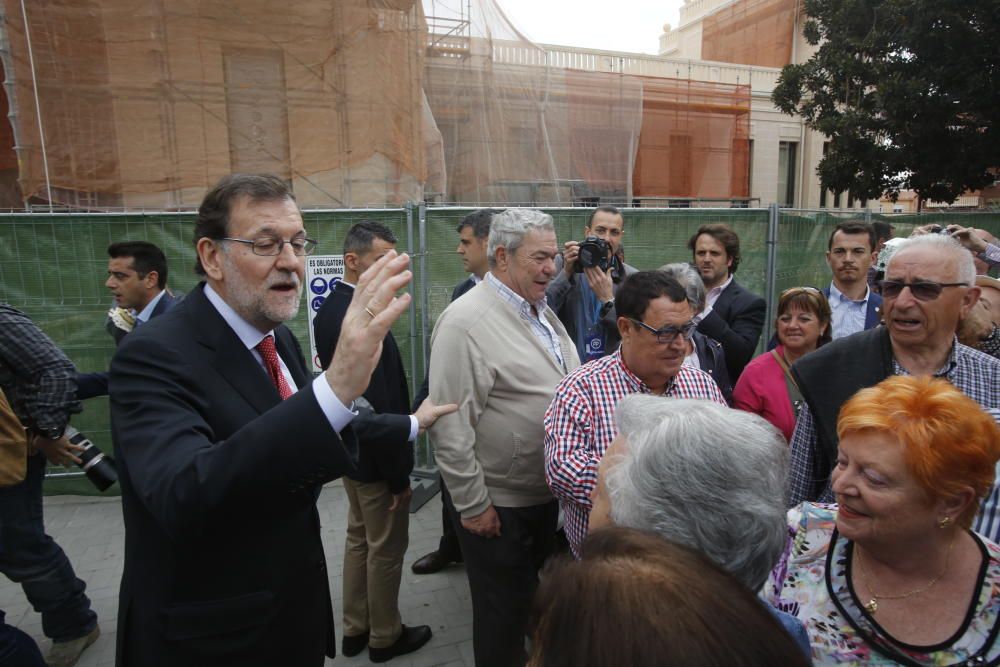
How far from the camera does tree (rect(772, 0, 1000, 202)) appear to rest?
1315cm

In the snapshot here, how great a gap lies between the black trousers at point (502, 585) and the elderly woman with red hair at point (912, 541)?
4.34 feet

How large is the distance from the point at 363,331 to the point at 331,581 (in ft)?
10.7

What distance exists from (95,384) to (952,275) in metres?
4.40

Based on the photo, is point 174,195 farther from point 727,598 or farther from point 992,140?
point 992,140

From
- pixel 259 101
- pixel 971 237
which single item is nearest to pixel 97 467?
pixel 971 237

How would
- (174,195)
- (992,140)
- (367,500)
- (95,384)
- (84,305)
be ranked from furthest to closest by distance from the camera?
(992,140), (174,195), (84,305), (95,384), (367,500)

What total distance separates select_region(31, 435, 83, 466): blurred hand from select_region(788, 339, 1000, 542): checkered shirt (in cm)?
332

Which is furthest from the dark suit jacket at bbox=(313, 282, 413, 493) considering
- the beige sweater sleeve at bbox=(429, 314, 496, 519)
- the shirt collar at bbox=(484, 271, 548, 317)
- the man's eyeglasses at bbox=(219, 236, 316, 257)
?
the man's eyeglasses at bbox=(219, 236, 316, 257)

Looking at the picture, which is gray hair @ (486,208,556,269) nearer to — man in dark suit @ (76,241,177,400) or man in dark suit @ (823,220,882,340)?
man in dark suit @ (823,220,882,340)

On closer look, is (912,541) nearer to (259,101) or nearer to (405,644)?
(405,644)

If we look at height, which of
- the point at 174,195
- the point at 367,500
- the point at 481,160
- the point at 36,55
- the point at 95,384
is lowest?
the point at 367,500

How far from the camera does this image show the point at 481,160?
15.2 metres

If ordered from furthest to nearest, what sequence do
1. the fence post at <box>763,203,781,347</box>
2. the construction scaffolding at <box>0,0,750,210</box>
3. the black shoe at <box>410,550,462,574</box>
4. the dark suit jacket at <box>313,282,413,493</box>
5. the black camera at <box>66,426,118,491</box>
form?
the construction scaffolding at <box>0,0,750,210</box>
the fence post at <box>763,203,781,347</box>
the black shoe at <box>410,550,462,574</box>
the black camera at <box>66,426,118,491</box>
the dark suit jacket at <box>313,282,413,493</box>

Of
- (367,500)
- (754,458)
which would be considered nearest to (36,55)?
(367,500)
